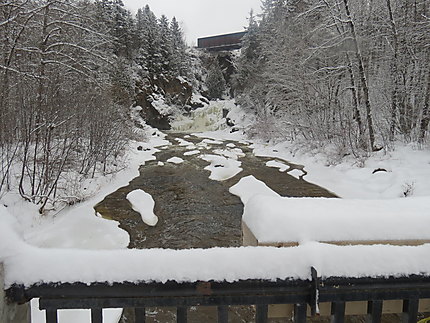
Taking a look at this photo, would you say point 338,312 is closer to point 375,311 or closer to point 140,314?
point 375,311

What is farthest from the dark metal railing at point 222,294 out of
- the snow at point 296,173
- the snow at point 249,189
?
the snow at point 296,173

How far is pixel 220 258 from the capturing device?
1141 mm

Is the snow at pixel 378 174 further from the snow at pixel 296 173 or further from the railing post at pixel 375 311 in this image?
the railing post at pixel 375 311

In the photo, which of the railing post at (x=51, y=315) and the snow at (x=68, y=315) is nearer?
the railing post at (x=51, y=315)

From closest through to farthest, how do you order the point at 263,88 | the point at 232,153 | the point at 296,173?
the point at 296,173, the point at 232,153, the point at 263,88

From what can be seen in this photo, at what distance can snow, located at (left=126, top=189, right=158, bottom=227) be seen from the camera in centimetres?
724

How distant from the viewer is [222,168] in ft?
41.3

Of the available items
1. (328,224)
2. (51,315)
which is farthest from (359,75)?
(51,315)

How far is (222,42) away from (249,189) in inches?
1741

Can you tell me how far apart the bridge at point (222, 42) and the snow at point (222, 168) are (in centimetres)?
3619

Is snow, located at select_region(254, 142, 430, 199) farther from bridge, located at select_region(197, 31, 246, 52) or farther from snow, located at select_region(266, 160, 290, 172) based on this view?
bridge, located at select_region(197, 31, 246, 52)

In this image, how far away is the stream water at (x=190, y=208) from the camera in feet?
19.1

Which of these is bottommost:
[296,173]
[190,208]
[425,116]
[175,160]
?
[190,208]

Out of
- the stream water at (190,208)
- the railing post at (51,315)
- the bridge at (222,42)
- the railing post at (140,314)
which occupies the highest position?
the bridge at (222,42)
